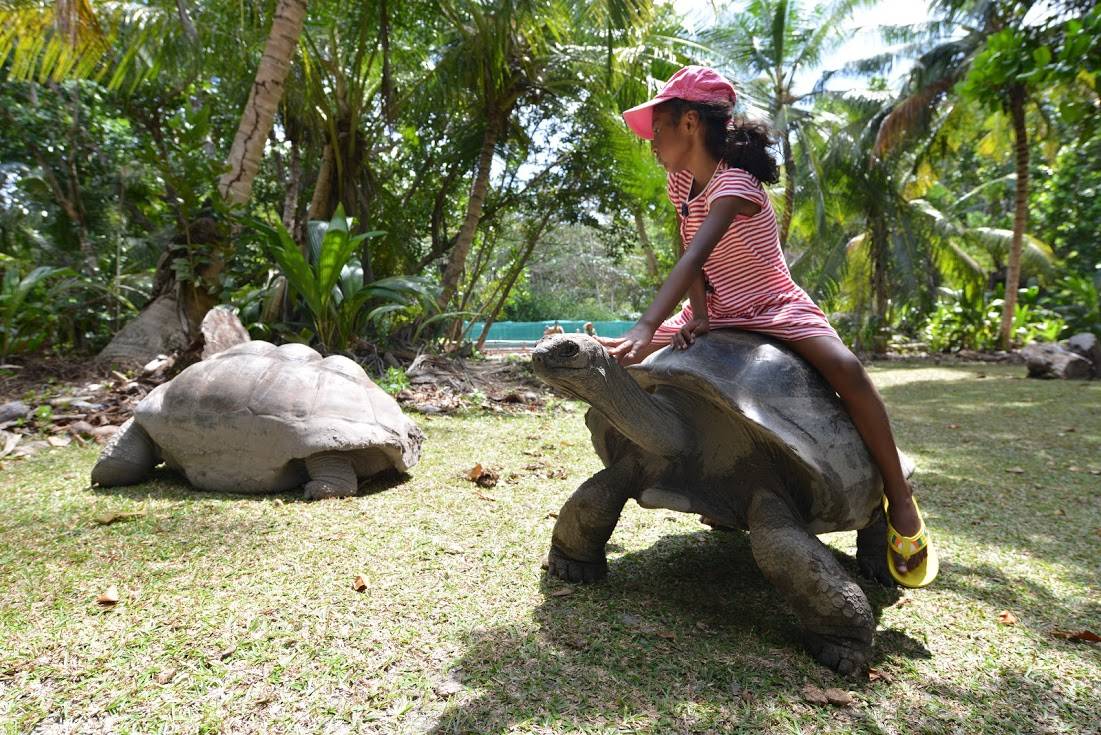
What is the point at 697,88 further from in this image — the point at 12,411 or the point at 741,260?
the point at 12,411

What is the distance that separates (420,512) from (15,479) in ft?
7.18

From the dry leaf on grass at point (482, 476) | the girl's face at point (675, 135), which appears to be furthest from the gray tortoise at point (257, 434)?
the girl's face at point (675, 135)

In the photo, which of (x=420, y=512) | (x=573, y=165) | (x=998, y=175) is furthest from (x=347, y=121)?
(x=998, y=175)

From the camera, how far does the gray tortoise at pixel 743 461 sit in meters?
1.57

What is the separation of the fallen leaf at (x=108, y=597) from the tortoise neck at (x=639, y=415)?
1.49 metres

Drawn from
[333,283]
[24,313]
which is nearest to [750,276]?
[333,283]

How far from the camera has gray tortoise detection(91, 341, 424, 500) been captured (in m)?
2.89

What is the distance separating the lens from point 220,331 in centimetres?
486

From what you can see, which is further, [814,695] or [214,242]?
[214,242]

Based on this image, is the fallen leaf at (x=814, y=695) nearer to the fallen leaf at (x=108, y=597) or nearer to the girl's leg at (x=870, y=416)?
the girl's leg at (x=870, y=416)

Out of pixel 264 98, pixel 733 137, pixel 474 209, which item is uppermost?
pixel 264 98

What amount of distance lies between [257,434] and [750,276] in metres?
2.22

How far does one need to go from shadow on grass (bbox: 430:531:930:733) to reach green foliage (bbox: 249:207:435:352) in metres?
4.13

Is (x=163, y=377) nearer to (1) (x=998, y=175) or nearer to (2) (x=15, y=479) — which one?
(2) (x=15, y=479)
